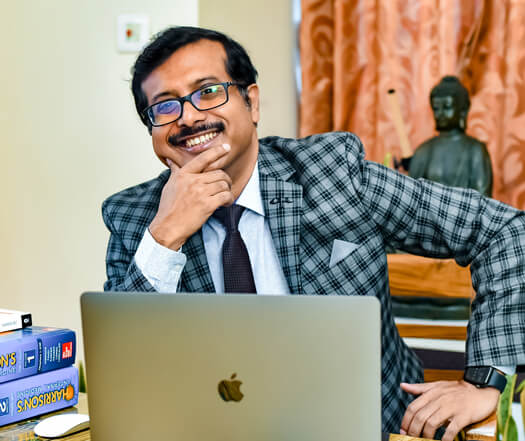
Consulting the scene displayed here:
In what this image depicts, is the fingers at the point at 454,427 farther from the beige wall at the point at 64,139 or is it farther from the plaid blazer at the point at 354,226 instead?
the beige wall at the point at 64,139

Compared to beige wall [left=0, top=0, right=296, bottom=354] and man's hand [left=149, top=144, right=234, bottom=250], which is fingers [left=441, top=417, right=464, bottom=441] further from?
beige wall [left=0, top=0, right=296, bottom=354]

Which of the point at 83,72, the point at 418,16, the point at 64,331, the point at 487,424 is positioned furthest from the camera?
the point at 418,16

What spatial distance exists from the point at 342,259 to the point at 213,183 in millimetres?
319

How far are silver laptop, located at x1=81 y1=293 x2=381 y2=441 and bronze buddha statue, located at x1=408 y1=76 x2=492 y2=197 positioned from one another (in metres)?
1.59

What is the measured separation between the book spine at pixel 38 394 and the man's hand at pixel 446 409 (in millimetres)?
577

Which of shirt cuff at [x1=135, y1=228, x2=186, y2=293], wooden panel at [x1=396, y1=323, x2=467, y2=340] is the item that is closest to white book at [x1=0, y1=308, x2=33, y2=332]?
shirt cuff at [x1=135, y1=228, x2=186, y2=293]

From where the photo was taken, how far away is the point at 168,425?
2.29ft

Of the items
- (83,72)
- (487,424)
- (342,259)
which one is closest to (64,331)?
(342,259)

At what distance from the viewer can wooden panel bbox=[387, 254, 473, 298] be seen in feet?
6.15

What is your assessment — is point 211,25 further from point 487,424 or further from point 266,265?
point 487,424

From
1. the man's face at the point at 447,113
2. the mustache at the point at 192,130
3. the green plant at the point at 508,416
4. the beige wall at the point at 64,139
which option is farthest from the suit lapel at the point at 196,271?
the man's face at the point at 447,113

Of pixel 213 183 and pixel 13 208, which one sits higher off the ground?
pixel 213 183

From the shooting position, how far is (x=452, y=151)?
6.97ft

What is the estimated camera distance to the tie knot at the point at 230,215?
1.31 metres
